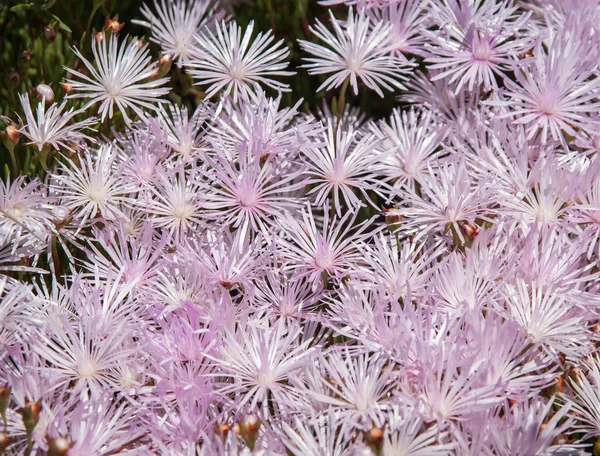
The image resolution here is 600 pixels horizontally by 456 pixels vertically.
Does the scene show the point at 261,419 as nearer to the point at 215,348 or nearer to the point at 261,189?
the point at 215,348

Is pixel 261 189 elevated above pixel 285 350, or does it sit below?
above

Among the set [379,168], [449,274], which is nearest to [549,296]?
[449,274]

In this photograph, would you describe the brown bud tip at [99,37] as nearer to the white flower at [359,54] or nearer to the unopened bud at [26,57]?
the unopened bud at [26,57]

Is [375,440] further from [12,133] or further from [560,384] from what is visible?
[12,133]

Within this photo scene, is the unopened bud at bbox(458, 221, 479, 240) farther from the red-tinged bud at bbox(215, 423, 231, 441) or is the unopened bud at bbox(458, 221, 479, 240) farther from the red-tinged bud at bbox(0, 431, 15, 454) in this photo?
the red-tinged bud at bbox(0, 431, 15, 454)

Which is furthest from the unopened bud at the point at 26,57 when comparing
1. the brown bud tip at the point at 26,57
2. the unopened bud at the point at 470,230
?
the unopened bud at the point at 470,230

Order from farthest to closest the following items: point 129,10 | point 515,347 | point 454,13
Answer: point 129,10, point 454,13, point 515,347
